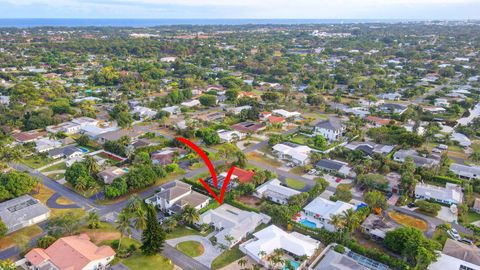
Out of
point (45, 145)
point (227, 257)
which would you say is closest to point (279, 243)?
point (227, 257)

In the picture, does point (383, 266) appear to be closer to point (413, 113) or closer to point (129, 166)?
point (129, 166)

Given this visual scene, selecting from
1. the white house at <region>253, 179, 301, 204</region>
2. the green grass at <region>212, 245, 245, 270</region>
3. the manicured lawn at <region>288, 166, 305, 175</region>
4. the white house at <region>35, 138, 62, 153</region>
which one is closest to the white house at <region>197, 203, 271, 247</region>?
the green grass at <region>212, 245, 245, 270</region>

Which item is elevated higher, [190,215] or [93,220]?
[190,215]

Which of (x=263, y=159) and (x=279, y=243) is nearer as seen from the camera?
(x=279, y=243)

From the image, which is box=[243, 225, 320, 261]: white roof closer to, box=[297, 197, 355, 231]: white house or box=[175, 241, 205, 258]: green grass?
box=[297, 197, 355, 231]: white house

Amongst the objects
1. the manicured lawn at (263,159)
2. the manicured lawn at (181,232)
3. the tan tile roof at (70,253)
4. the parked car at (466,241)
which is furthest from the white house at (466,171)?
the tan tile roof at (70,253)

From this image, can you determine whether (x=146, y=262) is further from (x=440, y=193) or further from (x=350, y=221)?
(x=440, y=193)

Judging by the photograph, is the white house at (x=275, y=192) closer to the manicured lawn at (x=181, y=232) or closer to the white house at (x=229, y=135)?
the manicured lawn at (x=181, y=232)
